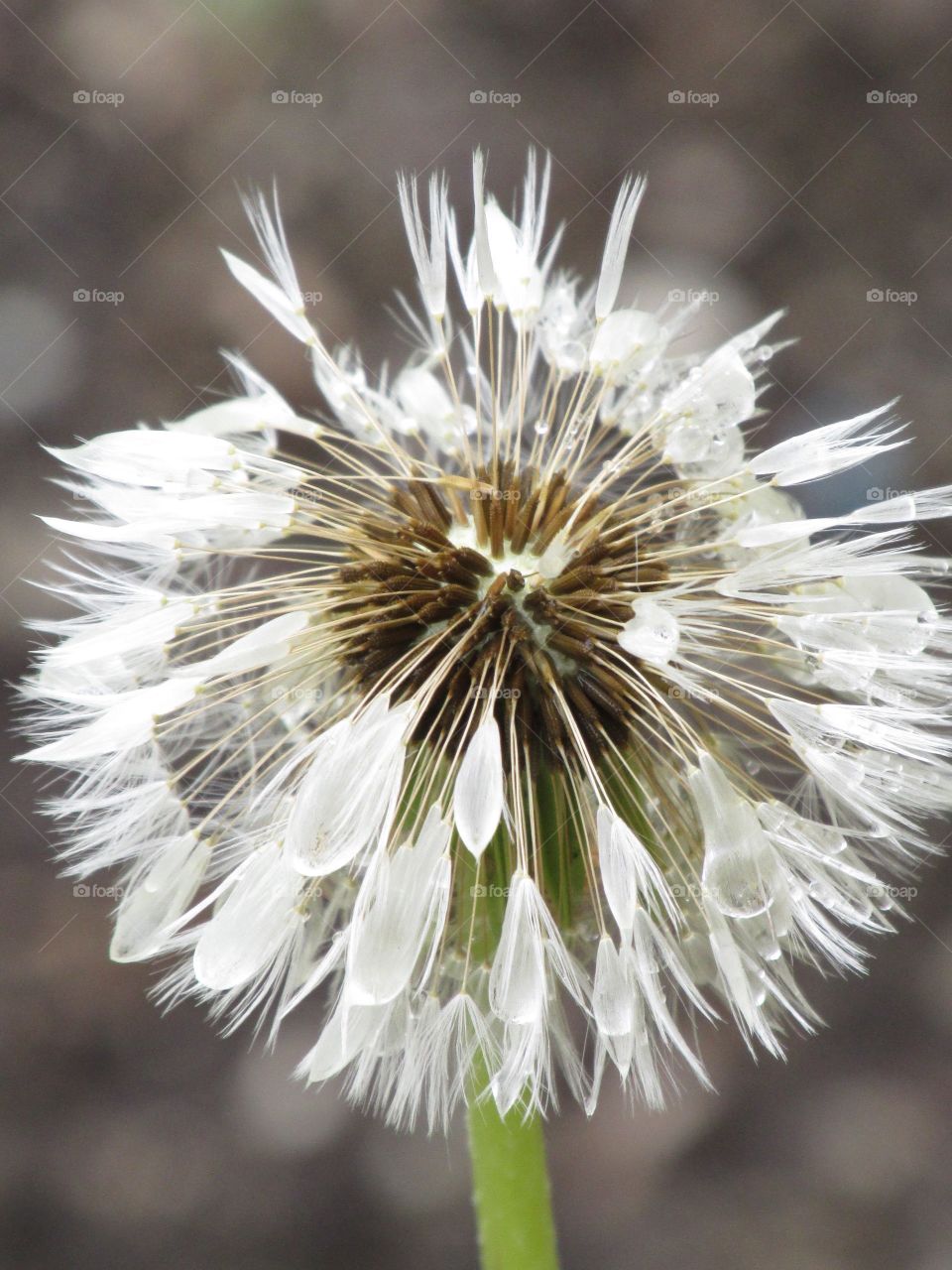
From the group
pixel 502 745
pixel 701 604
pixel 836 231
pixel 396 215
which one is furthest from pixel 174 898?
pixel 836 231

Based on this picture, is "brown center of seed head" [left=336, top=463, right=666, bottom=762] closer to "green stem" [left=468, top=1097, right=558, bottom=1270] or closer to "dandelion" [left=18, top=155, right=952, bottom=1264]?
"dandelion" [left=18, top=155, right=952, bottom=1264]

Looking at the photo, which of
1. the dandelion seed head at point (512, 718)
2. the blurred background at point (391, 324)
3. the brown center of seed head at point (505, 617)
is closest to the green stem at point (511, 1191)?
the dandelion seed head at point (512, 718)

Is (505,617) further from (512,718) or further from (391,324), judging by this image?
(391,324)

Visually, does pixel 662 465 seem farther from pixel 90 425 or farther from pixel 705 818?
pixel 90 425

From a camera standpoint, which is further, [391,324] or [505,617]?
[391,324]

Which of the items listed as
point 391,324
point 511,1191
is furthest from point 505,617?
point 391,324

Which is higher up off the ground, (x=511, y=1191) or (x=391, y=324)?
(x=391, y=324)
